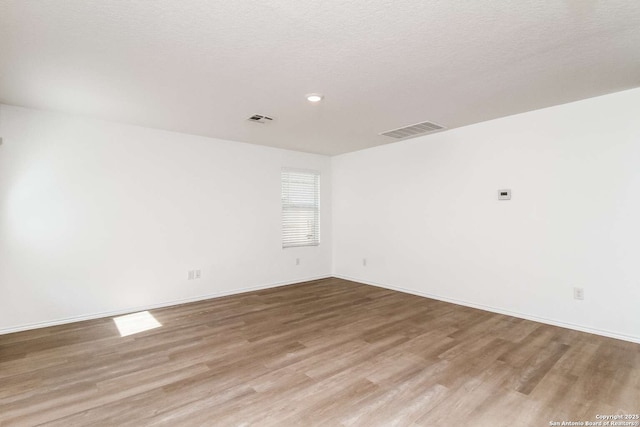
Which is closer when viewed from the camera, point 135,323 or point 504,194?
point 135,323

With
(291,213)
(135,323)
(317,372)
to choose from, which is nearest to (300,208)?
(291,213)

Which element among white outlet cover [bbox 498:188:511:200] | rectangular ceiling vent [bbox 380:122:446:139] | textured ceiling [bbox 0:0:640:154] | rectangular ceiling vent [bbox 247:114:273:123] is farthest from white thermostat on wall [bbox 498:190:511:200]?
rectangular ceiling vent [bbox 247:114:273:123]

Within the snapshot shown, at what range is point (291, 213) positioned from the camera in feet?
18.4

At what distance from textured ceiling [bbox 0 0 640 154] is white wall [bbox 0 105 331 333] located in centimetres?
48

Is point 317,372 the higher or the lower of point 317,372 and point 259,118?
the lower

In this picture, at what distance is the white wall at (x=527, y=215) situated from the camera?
9.80 ft

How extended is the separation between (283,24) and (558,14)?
162 cm

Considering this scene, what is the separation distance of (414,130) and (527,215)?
1759mm

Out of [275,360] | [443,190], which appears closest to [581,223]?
[443,190]

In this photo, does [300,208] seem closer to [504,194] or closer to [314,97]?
[314,97]

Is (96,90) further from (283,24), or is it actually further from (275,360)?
(275,360)

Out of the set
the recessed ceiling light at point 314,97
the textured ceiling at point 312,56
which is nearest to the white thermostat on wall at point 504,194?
the textured ceiling at point 312,56

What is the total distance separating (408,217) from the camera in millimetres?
4867

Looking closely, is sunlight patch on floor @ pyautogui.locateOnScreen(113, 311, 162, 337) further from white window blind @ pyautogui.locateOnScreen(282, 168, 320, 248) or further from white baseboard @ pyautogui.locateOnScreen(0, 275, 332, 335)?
white window blind @ pyautogui.locateOnScreen(282, 168, 320, 248)
